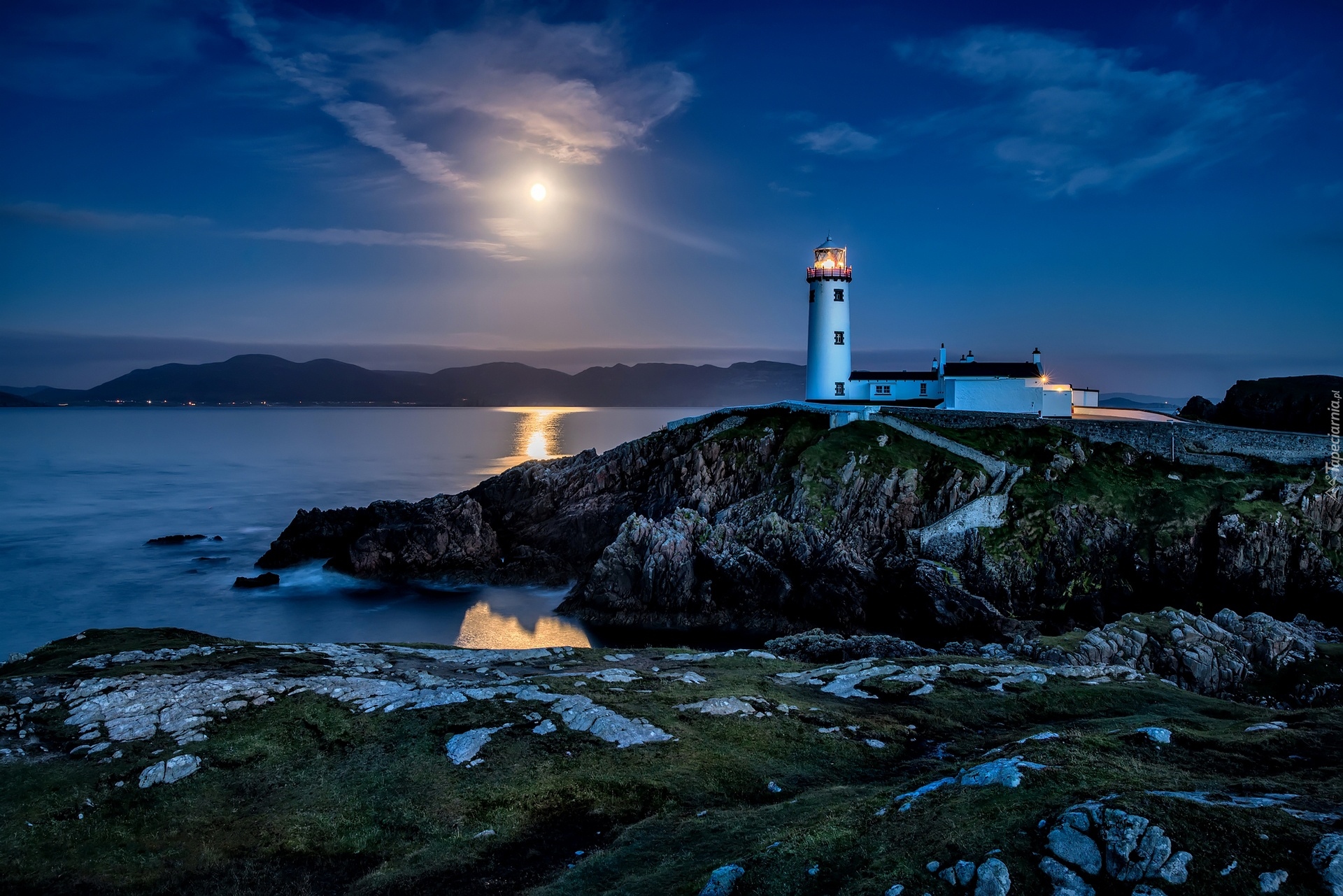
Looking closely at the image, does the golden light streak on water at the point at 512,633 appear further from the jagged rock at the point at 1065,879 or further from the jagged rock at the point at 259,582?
the jagged rock at the point at 1065,879

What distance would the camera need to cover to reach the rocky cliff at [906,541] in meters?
50.9

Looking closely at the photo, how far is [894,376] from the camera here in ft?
284

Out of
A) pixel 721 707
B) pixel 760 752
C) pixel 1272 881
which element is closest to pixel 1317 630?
pixel 721 707

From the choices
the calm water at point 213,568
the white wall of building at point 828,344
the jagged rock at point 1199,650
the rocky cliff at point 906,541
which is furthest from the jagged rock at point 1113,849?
the white wall of building at point 828,344

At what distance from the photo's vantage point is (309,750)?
835 inches

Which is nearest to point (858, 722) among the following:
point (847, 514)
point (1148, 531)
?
point (847, 514)

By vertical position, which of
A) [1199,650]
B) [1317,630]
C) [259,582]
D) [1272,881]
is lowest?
[259,582]

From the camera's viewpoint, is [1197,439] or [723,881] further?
[1197,439]

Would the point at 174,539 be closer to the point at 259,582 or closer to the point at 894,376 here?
the point at 259,582

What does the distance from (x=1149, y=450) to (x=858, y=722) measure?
52.8 m

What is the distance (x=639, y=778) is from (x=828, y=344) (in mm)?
73354

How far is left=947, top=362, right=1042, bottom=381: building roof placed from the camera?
74512 mm

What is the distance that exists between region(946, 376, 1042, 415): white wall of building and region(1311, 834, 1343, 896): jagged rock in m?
65.1

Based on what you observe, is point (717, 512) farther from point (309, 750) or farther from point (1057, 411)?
point (309, 750)
